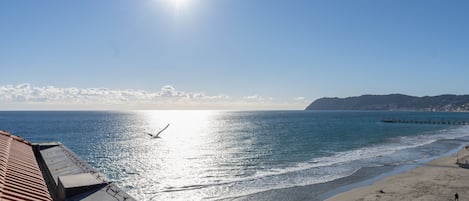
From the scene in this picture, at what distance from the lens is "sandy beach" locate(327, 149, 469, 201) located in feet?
92.5

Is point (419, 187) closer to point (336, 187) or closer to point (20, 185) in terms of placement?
point (336, 187)

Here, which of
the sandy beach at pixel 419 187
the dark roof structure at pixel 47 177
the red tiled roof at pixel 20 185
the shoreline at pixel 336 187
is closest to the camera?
the red tiled roof at pixel 20 185

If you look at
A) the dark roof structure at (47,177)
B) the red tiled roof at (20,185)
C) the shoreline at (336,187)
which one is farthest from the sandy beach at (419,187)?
the red tiled roof at (20,185)

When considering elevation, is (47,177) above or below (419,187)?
above

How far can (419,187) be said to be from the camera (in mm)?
31469

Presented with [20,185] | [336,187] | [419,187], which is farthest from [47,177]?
[419,187]

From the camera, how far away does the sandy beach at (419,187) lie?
28.2 metres

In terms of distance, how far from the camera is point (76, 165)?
73.9ft

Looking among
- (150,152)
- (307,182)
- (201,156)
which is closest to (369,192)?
(307,182)

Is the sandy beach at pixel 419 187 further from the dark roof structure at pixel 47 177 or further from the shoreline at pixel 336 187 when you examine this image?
the dark roof structure at pixel 47 177

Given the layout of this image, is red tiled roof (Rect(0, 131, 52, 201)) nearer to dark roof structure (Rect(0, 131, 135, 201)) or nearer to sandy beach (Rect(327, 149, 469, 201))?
dark roof structure (Rect(0, 131, 135, 201))

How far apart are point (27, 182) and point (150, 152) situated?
50307mm

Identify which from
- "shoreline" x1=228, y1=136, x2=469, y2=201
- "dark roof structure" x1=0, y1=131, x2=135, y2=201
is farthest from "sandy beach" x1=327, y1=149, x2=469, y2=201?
"dark roof structure" x1=0, y1=131, x2=135, y2=201

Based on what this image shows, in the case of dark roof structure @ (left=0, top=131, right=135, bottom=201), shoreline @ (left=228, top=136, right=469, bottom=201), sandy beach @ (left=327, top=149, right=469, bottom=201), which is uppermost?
dark roof structure @ (left=0, top=131, right=135, bottom=201)
